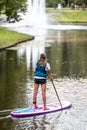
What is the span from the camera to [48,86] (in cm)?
2077

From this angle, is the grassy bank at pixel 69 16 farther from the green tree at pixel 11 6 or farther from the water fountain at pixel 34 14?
the green tree at pixel 11 6

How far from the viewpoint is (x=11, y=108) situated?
639 inches

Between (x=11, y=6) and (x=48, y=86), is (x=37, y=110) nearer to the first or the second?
(x=48, y=86)

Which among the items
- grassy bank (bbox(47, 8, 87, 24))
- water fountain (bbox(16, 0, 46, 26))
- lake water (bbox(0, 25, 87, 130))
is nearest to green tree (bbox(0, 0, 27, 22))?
lake water (bbox(0, 25, 87, 130))

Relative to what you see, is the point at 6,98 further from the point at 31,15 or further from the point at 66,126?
the point at 31,15

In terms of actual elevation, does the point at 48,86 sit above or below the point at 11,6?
above

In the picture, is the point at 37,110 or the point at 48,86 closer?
the point at 37,110

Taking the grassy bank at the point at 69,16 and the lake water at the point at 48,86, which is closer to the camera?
the lake water at the point at 48,86

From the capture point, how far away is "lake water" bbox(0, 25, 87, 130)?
47.0 ft

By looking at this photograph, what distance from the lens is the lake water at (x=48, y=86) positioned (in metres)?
14.3

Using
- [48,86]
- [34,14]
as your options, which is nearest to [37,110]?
[48,86]

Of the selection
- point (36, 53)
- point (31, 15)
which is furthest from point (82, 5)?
point (36, 53)

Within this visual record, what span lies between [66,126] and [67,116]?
127 cm

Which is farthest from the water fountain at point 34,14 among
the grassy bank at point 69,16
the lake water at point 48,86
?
the lake water at point 48,86
